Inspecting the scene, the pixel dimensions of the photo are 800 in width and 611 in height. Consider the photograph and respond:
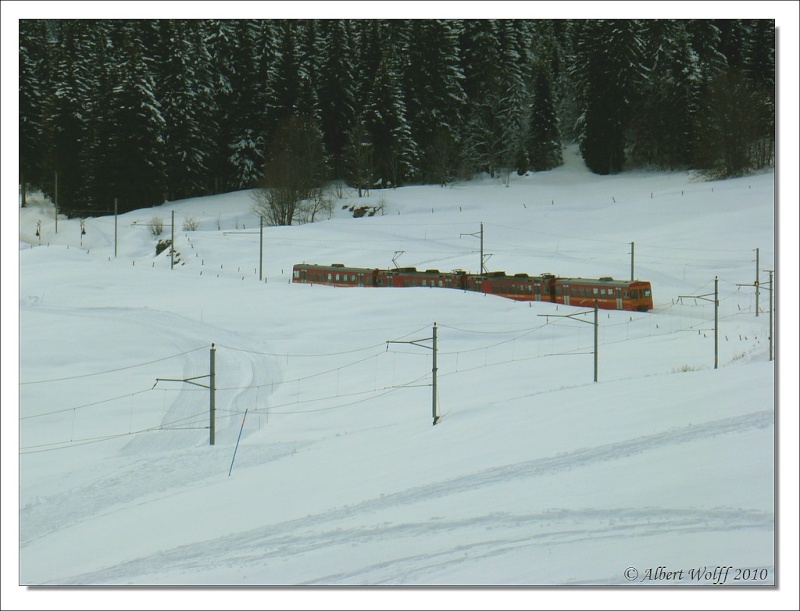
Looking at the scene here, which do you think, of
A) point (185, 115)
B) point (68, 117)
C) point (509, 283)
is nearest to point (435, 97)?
point (509, 283)

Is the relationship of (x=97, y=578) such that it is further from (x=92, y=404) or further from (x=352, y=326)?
(x=352, y=326)

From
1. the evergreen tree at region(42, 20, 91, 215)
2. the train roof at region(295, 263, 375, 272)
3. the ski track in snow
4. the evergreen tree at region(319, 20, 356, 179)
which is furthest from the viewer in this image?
the train roof at region(295, 263, 375, 272)

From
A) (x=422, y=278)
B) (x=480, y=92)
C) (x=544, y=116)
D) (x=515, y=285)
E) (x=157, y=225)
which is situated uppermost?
(x=544, y=116)

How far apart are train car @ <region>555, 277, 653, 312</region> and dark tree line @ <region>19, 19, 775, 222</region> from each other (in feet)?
14.2

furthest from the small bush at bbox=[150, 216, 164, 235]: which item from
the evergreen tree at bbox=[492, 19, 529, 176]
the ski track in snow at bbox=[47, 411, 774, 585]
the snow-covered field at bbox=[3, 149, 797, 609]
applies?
the ski track in snow at bbox=[47, 411, 774, 585]

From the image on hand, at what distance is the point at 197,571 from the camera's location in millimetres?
10914

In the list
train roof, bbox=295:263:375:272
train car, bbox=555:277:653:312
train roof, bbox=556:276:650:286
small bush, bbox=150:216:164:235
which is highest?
small bush, bbox=150:216:164:235

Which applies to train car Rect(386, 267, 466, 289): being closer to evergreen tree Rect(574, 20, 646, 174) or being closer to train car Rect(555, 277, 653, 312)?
train car Rect(555, 277, 653, 312)

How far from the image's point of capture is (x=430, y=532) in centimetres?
1096

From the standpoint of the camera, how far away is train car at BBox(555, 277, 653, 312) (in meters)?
29.8

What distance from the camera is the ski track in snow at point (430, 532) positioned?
34.8 feet

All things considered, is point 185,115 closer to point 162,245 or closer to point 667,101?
point 162,245

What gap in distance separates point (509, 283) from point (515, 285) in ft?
0.91

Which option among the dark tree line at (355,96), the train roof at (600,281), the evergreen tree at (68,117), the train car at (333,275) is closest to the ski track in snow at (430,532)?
the dark tree line at (355,96)
